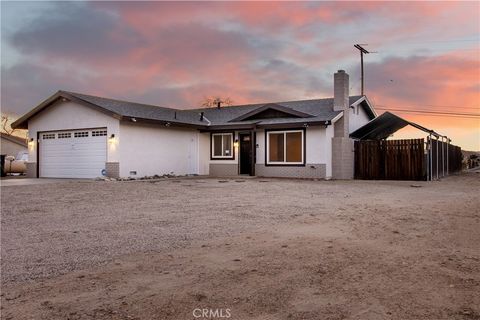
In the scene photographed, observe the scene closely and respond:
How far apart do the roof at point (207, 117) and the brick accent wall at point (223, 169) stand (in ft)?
7.47

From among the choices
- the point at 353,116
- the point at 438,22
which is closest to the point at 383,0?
the point at 438,22

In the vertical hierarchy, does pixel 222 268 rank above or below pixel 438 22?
below

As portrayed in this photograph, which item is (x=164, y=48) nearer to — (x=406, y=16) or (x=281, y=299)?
(x=406, y=16)

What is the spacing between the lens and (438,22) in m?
16.2

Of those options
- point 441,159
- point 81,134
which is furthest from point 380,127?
point 81,134

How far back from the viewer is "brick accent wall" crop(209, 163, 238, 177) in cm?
2392

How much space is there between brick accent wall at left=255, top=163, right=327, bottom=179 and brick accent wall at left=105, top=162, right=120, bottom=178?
752 centimetres

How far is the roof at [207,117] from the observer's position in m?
20.7

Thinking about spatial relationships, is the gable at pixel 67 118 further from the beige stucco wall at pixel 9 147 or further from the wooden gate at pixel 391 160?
the beige stucco wall at pixel 9 147

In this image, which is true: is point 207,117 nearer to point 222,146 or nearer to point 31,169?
point 222,146

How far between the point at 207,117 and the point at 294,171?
316 inches

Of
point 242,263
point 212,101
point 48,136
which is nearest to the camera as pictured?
point 242,263

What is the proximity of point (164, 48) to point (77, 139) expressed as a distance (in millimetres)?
6740

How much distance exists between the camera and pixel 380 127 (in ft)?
78.6
